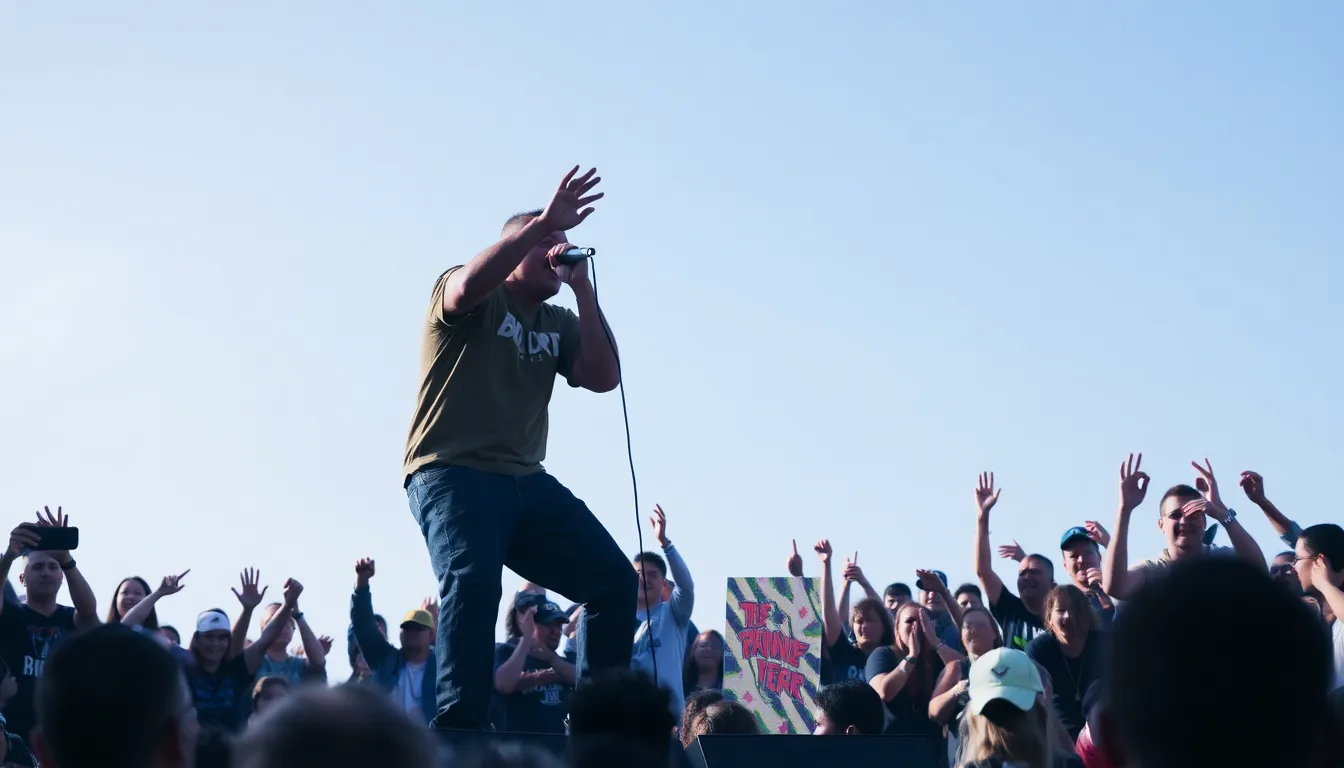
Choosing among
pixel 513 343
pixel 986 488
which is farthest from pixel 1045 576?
pixel 513 343

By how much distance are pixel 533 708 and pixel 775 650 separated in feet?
5.90

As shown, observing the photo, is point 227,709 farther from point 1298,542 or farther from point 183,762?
point 183,762

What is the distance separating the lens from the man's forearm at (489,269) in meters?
4.81

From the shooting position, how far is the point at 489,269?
4895 millimetres

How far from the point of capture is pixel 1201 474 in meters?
7.84

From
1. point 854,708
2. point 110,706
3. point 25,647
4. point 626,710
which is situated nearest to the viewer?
point 110,706

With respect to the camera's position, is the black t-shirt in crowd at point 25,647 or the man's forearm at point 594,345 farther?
the black t-shirt in crowd at point 25,647

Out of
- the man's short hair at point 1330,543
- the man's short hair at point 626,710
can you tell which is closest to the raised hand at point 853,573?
the man's short hair at point 1330,543

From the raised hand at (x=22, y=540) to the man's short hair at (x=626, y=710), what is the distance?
6561 mm

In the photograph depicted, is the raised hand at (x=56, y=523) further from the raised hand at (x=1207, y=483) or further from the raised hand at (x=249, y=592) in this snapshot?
the raised hand at (x=1207, y=483)

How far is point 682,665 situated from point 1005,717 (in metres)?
5.48

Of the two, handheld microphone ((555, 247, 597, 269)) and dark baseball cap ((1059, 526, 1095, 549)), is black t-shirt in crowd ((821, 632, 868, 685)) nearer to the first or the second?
dark baseball cap ((1059, 526, 1095, 549))

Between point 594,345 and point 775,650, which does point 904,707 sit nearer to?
point 775,650

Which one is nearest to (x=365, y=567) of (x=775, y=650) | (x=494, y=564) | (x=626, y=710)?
(x=775, y=650)
